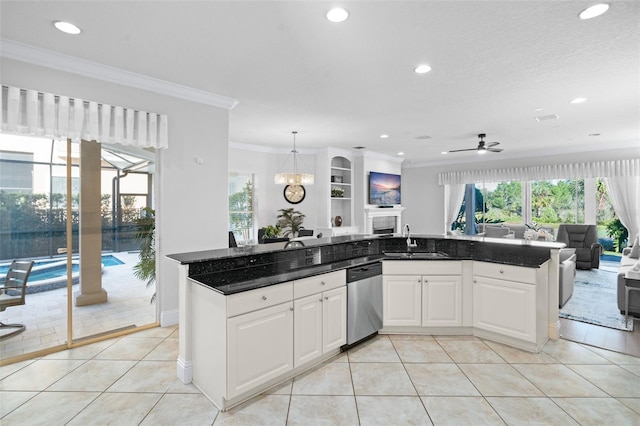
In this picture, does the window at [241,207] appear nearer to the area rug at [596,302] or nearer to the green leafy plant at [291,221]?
the green leafy plant at [291,221]

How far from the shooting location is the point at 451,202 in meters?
9.76

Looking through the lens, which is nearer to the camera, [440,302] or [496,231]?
[440,302]

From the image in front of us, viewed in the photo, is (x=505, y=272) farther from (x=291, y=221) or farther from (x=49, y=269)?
(x=291, y=221)

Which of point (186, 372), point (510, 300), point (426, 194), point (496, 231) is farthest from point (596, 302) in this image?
point (426, 194)

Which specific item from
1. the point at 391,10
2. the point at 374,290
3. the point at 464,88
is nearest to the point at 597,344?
the point at 374,290

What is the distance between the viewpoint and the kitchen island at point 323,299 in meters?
2.29

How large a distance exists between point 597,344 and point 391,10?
3.73 meters

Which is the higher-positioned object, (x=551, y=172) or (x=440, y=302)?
(x=551, y=172)

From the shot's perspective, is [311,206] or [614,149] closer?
[614,149]

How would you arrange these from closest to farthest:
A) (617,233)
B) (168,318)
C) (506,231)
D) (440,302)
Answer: (440,302) < (168,318) < (617,233) < (506,231)

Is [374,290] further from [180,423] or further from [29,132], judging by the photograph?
[29,132]

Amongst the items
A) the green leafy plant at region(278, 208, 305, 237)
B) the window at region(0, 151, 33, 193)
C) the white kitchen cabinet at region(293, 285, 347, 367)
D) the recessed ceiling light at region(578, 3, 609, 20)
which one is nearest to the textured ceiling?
the recessed ceiling light at region(578, 3, 609, 20)

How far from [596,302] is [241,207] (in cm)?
652

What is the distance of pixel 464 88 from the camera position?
3.74 metres
